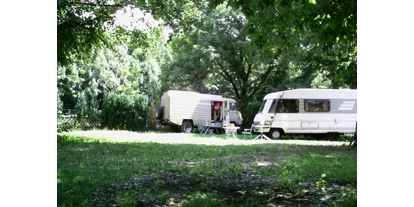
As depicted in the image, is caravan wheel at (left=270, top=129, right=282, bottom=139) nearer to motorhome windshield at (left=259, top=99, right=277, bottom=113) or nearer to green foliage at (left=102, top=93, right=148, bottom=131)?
motorhome windshield at (left=259, top=99, right=277, bottom=113)

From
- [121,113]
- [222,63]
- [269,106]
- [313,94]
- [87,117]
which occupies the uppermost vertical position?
[222,63]

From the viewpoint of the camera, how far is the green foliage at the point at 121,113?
23516 mm

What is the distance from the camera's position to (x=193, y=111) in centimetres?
2442

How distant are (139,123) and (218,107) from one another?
17.1 feet

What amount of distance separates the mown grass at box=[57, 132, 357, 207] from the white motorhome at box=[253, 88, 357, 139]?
955cm

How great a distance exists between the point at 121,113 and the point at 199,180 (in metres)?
17.6

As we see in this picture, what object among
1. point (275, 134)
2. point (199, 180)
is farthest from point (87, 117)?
point (199, 180)

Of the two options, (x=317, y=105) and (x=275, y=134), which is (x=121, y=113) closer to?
(x=275, y=134)

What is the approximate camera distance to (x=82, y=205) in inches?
186

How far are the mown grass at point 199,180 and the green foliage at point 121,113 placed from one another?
13.4m

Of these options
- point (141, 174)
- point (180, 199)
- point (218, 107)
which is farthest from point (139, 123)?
point (180, 199)

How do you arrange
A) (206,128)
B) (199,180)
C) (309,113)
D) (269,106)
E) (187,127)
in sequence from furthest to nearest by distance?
1. (187,127)
2. (206,128)
3. (269,106)
4. (309,113)
5. (199,180)

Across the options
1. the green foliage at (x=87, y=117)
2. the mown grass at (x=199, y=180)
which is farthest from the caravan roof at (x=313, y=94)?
the green foliage at (x=87, y=117)

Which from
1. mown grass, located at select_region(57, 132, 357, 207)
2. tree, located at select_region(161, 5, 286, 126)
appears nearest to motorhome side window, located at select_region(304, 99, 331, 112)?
tree, located at select_region(161, 5, 286, 126)
